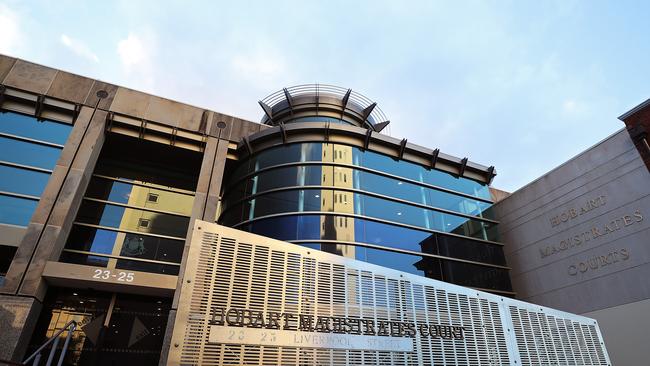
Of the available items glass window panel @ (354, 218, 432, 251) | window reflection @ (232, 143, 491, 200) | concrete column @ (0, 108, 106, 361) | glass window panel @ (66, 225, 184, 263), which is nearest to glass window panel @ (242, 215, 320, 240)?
glass window panel @ (354, 218, 432, 251)

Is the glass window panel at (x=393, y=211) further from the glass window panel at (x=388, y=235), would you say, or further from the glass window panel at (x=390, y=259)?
the glass window panel at (x=390, y=259)

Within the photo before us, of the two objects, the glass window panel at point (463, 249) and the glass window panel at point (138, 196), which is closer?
the glass window panel at point (138, 196)

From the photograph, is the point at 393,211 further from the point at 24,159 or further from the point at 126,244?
the point at 24,159

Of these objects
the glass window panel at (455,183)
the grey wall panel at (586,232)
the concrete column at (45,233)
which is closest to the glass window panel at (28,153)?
the concrete column at (45,233)

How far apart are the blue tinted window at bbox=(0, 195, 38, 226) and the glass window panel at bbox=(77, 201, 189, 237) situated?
186cm

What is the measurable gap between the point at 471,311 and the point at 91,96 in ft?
63.6

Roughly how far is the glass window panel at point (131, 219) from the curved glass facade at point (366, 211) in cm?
246

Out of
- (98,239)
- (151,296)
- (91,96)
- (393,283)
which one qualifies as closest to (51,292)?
(98,239)

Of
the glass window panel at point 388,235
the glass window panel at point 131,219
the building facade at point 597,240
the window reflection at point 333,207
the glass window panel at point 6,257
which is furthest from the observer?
the window reflection at point 333,207

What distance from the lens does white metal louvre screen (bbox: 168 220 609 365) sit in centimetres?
537

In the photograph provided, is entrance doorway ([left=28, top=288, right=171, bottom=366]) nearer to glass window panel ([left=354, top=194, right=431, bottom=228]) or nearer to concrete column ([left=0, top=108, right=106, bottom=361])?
concrete column ([left=0, top=108, right=106, bottom=361])

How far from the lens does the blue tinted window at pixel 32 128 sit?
16609 millimetres

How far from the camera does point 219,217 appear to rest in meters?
19.8

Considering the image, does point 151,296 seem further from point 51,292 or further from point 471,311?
point 471,311
